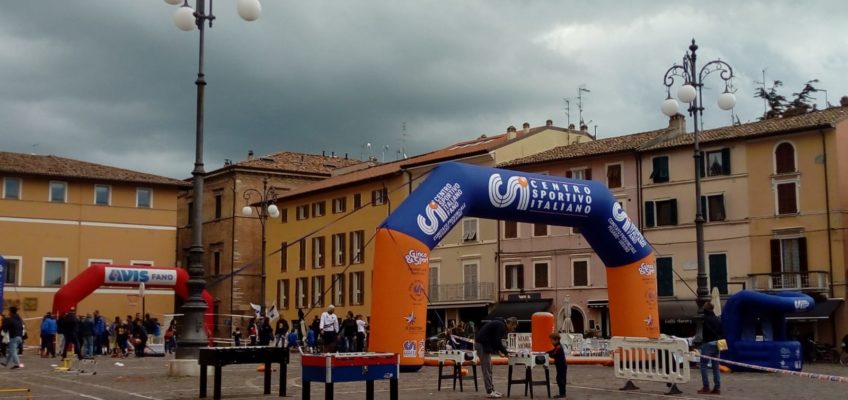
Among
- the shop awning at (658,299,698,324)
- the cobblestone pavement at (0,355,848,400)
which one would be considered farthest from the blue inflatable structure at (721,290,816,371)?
the shop awning at (658,299,698,324)

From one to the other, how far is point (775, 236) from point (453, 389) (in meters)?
28.9

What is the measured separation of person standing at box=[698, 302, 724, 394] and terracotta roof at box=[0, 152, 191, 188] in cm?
4297

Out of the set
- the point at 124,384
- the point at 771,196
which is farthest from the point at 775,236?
the point at 124,384

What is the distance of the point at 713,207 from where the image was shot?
46.2 meters

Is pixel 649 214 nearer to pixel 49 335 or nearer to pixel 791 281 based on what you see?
pixel 791 281

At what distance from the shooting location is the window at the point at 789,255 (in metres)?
42.6

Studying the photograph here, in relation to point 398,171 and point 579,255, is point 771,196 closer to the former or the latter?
point 579,255

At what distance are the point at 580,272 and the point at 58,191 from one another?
28244 millimetres

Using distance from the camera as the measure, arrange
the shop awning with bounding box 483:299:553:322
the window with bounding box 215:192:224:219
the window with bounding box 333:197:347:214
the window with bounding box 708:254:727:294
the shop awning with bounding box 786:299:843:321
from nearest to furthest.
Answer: the shop awning with bounding box 786:299:843:321 < the window with bounding box 708:254:727:294 < the shop awning with bounding box 483:299:553:322 < the window with bounding box 333:197:347:214 < the window with bounding box 215:192:224:219

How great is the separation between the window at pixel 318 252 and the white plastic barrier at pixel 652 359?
144ft

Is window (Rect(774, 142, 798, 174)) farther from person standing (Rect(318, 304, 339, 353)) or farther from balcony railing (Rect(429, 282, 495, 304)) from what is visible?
person standing (Rect(318, 304, 339, 353))

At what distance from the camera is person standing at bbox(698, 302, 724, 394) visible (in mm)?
17766

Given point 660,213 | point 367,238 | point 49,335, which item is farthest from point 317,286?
point 49,335

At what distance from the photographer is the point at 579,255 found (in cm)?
5050
